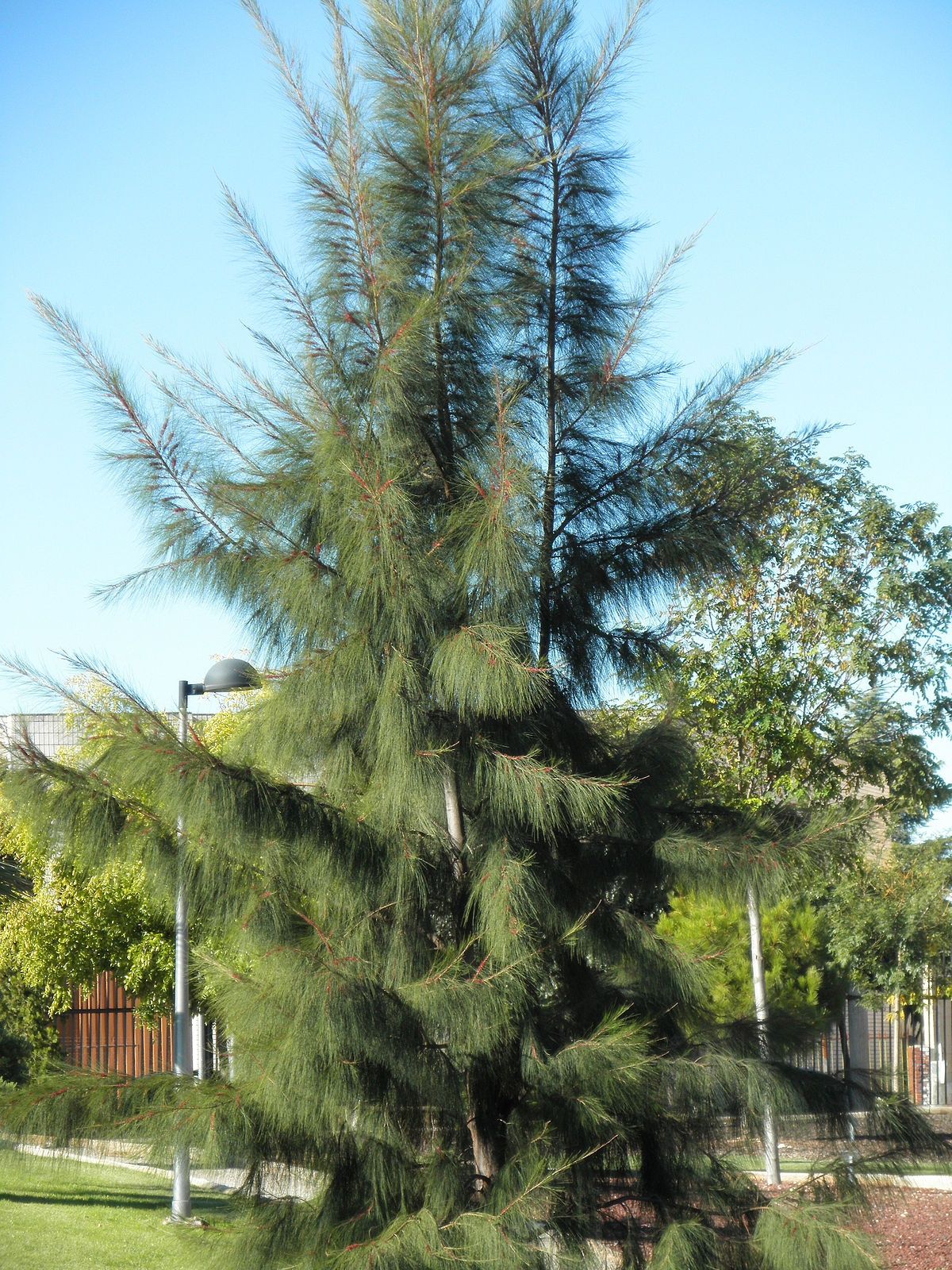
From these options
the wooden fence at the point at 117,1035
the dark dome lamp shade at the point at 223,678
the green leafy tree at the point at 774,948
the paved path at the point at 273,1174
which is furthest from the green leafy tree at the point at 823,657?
the wooden fence at the point at 117,1035

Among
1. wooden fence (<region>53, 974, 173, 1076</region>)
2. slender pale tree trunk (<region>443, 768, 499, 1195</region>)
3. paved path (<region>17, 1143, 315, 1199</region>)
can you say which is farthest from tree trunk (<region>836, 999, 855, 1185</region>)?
wooden fence (<region>53, 974, 173, 1076</region>)

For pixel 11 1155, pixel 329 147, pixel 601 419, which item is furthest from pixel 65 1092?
pixel 329 147

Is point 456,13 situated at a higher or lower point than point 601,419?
higher

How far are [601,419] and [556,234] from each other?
0.88 meters

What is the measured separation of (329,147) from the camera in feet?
16.9

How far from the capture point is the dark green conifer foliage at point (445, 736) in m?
4.16

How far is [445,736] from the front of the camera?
4.69 m

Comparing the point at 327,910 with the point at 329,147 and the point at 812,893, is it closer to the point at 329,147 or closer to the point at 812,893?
the point at 329,147

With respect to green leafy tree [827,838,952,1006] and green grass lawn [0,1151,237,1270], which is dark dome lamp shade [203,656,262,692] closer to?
green grass lawn [0,1151,237,1270]

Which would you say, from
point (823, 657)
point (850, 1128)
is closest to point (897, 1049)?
point (823, 657)

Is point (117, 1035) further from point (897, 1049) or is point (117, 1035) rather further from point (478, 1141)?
point (478, 1141)

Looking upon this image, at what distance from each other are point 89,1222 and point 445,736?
814 centimetres

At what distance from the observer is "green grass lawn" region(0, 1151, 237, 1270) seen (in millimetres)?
8828

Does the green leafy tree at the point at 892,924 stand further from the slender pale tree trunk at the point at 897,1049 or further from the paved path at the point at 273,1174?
the paved path at the point at 273,1174
